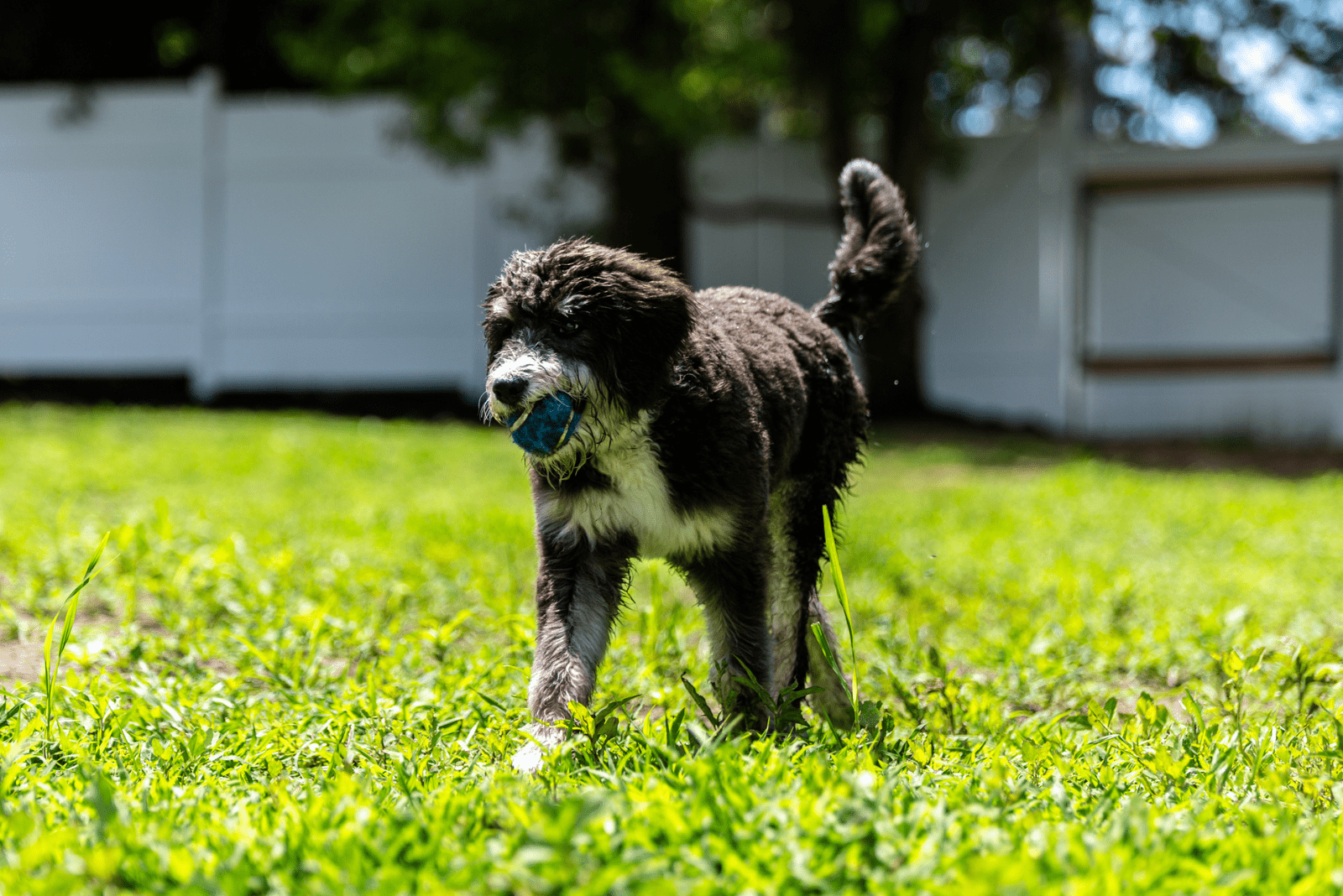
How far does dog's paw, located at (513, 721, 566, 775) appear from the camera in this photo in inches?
110

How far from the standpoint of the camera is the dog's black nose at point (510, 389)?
9.06 feet

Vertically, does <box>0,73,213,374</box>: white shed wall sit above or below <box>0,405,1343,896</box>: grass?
above

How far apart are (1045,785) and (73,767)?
2.25 meters

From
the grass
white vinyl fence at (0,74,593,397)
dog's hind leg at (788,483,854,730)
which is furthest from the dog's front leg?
white vinyl fence at (0,74,593,397)

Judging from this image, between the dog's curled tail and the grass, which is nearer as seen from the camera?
the grass

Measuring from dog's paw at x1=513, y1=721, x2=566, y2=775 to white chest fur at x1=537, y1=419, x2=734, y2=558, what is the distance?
50cm

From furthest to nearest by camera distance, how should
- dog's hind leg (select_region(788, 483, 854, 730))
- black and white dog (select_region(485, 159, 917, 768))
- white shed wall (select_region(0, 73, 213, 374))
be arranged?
white shed wall (select_region(0, 73, 213, 374))
dog's hind leg (select_region(788, 483, 854, 730))
black and white dog (select_region(485, 159, 917, 768))

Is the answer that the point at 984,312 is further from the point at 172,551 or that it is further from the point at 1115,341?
the point at 172,551

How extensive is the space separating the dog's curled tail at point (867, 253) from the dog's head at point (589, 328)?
54.6 inches

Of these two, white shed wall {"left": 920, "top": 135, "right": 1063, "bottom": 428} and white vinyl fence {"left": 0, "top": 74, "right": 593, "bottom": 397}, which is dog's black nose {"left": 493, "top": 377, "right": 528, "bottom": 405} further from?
white shed wall {"left": 920, "top": 135, "right": 1063, "bottom": 428}

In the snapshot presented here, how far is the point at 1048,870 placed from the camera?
217cm

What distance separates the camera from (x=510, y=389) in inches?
109

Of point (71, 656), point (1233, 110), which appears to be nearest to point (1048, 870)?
point (71, 656)

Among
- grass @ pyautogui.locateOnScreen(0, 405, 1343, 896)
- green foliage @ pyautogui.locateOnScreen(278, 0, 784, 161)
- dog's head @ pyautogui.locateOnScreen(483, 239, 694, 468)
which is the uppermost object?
green foliage @ pyautogui.locateOnScreen(278, 0, 784, 161)
